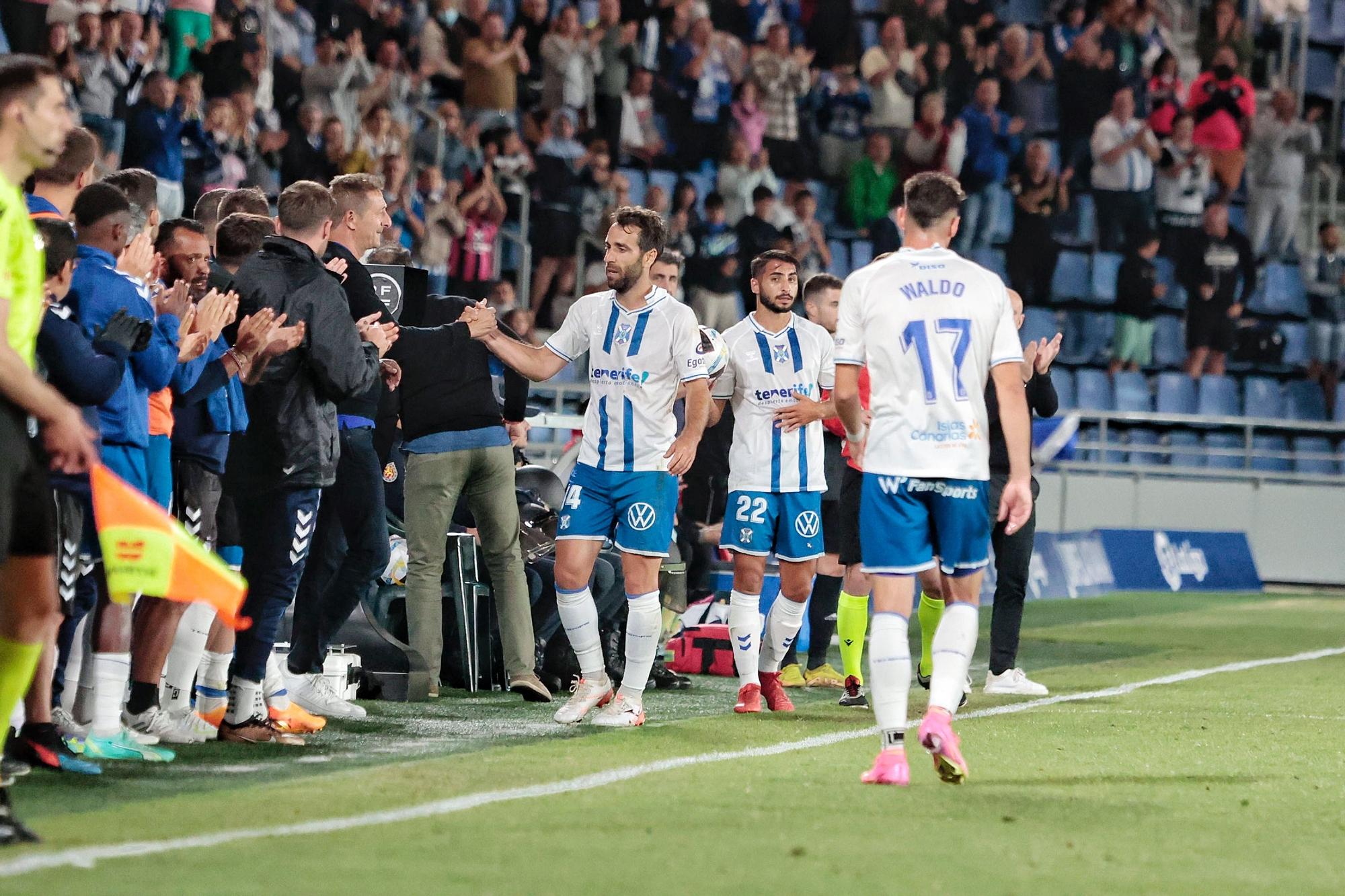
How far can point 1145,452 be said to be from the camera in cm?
2255

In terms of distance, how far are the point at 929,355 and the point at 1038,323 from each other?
53.1 ft

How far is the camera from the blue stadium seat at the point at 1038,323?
22453 mm

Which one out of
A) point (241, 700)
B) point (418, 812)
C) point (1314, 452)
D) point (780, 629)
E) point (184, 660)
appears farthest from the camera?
point (1314, 452)

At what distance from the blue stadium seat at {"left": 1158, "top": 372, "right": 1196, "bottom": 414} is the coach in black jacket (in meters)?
14.7

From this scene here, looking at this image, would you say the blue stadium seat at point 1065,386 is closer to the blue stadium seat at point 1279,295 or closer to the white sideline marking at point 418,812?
the blue stadium seat at point 1279,295

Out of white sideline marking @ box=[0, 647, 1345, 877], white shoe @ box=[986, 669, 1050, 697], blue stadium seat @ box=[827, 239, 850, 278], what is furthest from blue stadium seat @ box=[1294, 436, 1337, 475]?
white sideline marking @ box=[0, 647, 1345, 877]

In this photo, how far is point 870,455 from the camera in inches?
271

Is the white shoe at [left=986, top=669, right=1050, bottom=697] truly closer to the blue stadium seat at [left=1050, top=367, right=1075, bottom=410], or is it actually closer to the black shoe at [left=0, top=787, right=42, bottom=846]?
the black shoe at [left=0, top=787, right=42, bottom=846]

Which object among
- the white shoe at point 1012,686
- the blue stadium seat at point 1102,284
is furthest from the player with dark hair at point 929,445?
the blue stadium seat at point 1102,284

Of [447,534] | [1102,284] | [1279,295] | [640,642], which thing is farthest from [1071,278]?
[640,642]

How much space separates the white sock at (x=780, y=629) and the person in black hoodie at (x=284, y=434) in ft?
9.56

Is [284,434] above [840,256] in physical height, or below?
below

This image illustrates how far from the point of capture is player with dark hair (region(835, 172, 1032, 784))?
22.1ft

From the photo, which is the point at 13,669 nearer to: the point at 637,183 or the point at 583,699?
the point at 583,699
